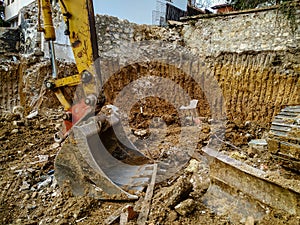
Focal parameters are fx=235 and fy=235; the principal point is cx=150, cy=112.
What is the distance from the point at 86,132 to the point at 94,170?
0.41 metres

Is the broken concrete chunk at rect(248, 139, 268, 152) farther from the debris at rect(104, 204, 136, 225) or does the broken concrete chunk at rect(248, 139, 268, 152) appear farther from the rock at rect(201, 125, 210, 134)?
the debris at rect(104, 204, 136, 225)

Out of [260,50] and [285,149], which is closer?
[285,149]

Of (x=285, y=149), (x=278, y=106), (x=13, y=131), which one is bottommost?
(x=13, y=131)

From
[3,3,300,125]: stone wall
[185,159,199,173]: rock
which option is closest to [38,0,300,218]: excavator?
[185,159,199,173]: rock

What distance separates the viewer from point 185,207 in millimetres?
2094

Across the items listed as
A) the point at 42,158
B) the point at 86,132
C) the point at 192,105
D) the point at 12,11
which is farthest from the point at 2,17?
the point at 86,132

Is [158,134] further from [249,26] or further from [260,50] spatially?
[249,26]

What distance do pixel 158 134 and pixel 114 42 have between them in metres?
2.88

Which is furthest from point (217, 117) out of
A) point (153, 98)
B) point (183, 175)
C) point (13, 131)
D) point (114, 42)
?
point (13, 131)

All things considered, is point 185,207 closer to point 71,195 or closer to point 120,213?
point 120,213

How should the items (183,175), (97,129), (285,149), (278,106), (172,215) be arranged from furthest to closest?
(278,106) → (183,175) → (97,129) → (285,149) → (172,215)

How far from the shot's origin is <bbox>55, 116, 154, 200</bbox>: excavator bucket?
2.40 m

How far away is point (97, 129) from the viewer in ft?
9.08

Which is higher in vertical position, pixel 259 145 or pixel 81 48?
pixel 81 48
